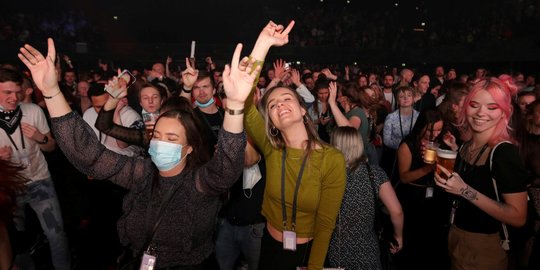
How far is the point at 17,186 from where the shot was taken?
1.90 meters

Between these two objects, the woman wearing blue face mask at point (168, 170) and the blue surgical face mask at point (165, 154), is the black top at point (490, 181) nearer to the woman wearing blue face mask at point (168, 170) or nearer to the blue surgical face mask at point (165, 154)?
the woman wearing blue face mask at point (168, 170)

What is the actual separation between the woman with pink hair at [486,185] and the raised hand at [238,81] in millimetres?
1325

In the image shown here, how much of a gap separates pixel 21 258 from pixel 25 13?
17.0 metres

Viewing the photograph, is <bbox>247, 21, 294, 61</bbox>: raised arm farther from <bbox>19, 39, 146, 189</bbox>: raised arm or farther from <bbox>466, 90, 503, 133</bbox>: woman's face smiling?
<bbox>466, 90, 503, 133</bbox>: woman's face smiling

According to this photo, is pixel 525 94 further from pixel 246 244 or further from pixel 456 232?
pixel 246 244

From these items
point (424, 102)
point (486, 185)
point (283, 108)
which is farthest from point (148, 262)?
point (424, 102)

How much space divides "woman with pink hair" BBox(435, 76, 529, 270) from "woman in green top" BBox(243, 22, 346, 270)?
2.32 ft

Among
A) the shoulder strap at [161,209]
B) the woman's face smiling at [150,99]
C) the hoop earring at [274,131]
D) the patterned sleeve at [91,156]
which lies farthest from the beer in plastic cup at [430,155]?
the woman's face smiling at [150,99]

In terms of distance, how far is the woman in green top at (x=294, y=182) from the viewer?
2.30 meters

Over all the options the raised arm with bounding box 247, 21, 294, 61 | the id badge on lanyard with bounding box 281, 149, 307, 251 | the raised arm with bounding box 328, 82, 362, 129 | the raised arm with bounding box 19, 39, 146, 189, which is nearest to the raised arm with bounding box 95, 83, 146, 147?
the raised arm with bounding box 19, 39, 146, 189

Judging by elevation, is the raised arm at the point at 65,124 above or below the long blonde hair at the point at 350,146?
above

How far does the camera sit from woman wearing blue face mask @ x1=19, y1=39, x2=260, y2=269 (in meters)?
1.83

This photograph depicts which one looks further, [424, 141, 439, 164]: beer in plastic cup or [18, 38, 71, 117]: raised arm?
[424, 141, 439, 164]: beer in plastic cup

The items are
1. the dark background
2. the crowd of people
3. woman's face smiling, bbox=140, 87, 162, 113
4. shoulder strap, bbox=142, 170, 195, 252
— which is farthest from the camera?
the dark background
